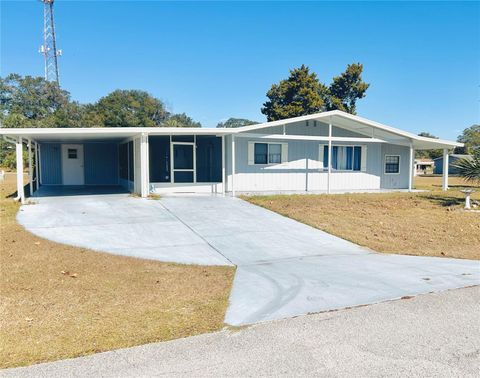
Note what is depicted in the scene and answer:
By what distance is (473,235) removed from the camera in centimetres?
906

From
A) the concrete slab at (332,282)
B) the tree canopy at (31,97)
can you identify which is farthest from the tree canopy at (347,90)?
the tree canopy at (31,97)

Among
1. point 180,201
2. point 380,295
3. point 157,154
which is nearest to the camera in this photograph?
point 380,295

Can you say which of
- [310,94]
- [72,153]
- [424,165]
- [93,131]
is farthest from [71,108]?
[424,165]

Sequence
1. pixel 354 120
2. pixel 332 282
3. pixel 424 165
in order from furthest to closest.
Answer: pixel 424 165
pixel 354 120
pixel 332 282

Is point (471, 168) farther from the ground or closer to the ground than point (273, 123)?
closer to the ground

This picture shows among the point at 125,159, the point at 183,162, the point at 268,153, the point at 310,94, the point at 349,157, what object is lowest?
the point at 183,162

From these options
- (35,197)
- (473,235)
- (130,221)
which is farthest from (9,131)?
(473,235)

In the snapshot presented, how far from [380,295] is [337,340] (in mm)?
1520

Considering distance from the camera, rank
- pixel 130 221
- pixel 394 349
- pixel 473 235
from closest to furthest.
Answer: pixel 394 349 < pixel 473 235 < pixel 130 221

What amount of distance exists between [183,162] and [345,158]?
7.87 m

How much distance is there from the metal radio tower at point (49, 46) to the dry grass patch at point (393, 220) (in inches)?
2311

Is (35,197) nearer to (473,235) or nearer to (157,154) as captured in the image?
(157,154)

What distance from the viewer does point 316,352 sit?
3.33m

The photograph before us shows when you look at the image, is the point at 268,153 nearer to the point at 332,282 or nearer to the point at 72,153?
the point at 72,153
